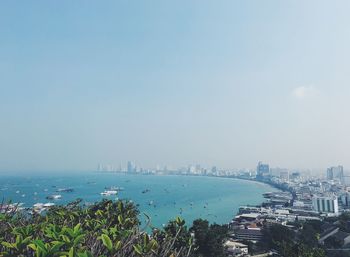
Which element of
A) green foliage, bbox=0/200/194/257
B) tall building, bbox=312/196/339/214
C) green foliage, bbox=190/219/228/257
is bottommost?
tall building, bbox=312/196/339/214

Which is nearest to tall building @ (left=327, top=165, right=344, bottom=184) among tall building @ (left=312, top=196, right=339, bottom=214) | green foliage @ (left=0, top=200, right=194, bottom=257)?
tall building @ (left=312, top=196, right=339, bottom=214)

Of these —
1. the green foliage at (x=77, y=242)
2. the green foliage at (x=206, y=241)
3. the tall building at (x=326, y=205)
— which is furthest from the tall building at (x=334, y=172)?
the green foliage at (x=77, y=242)

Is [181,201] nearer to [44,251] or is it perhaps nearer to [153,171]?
[44,251]

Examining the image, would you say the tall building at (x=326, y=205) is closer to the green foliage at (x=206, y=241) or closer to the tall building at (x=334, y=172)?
the green foliage at (x=206, y=241)

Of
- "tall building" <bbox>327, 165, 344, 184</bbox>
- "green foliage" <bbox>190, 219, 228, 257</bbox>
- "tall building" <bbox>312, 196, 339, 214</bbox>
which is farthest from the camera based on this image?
"tall building" <bbox>327, 165, 344, 184</bbox>

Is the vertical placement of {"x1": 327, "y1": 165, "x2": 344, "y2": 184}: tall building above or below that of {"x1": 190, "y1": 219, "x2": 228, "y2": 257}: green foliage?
above

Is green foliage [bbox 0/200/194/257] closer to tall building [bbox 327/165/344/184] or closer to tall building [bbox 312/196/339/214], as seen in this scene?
tall building [bbox 312/196/339/214]

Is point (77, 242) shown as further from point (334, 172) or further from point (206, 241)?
point (334, 172)

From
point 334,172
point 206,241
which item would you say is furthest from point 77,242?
point 334,172

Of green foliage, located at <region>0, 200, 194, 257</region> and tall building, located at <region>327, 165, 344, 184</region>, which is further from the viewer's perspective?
tall building, located at <region>327, 165, 344, 184</region>

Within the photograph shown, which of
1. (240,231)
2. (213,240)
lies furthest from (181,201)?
(213,240)

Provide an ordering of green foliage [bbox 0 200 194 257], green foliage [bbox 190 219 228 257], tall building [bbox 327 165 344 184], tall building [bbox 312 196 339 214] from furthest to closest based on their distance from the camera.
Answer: tall building [bbox 327 165 344 184] → tall building [bbox 312 196 339 214] → green foliage [bbox 190 219 228 257] → green foliage [bbox 0 200 194 257]
